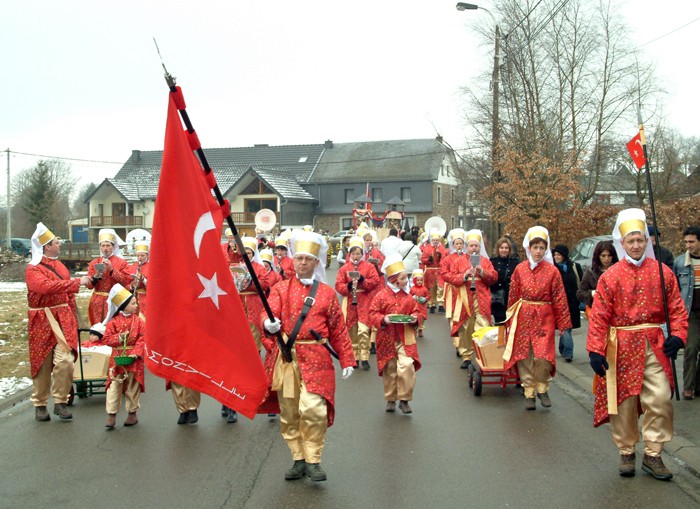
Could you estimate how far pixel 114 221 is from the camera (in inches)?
2591

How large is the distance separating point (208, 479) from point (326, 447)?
1.32m

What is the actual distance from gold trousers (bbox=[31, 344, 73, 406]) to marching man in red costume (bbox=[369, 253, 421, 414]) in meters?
3.37

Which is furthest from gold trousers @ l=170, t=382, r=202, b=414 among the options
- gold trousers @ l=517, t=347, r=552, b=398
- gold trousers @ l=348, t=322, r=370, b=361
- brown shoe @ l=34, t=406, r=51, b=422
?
gold trousers @ l=348, t=322, r=370, b=361

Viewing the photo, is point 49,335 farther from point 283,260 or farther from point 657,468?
point 657,468

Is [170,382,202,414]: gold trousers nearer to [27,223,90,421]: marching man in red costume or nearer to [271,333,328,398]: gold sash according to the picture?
[27,223,90,421]: marching man in red costume

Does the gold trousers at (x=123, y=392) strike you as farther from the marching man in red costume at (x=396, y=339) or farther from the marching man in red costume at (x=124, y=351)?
the marching man in red costume at (x=396, y=339)

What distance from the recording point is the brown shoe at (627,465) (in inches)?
240

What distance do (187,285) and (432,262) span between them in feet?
45.7

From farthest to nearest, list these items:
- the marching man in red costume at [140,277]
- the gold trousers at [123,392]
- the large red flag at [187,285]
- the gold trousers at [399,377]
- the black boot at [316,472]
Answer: the marching man in red costume at [140,277] < the gold trousers at [399,377] < the gold trousers at [123,392] < the black boot at [316,472] < the large red flag at [187,285]

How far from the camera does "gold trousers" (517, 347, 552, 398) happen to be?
868 cm

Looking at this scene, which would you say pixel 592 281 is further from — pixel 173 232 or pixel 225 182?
pixel 225 182

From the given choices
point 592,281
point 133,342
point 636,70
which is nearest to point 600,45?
point 636,70

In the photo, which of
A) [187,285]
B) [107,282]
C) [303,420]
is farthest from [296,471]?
[107,282]

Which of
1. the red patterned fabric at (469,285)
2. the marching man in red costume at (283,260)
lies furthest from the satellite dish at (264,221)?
the red patterned fabric at (469,285)
